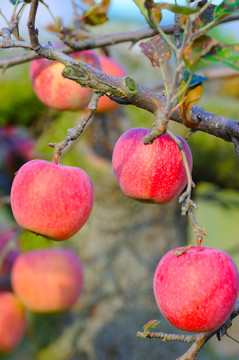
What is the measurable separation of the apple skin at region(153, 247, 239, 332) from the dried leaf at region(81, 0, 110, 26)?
40 cm

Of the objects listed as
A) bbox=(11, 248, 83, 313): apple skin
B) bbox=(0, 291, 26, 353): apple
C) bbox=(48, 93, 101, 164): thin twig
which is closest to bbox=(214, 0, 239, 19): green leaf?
bbox=(48, 93, 101, 164): thin twig

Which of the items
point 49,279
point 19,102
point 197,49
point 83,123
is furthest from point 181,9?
point 19,102

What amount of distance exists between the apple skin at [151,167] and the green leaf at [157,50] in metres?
0.08

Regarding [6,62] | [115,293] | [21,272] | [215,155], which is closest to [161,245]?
[115,293]

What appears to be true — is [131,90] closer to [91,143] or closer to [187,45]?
[187,45]

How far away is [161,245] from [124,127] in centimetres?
35

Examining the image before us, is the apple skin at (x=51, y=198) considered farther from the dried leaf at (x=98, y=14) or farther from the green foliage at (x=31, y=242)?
the green foliage at (x=31, y=242)

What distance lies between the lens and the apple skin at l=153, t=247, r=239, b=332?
45cm

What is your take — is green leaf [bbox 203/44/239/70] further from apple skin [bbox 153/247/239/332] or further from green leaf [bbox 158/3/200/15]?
apple skin [bbox 153/247/239/332]

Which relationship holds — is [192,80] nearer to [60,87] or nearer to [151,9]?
[151,9]

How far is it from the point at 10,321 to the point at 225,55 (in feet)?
3.16

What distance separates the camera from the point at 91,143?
1.33m

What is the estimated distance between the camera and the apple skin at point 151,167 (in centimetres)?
51

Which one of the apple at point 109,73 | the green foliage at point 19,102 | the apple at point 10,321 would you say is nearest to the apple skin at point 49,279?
the apple at point 10,321
